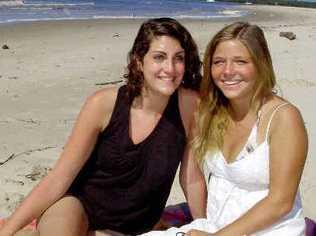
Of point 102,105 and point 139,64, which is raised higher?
point 139,64

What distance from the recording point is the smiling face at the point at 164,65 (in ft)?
9.61

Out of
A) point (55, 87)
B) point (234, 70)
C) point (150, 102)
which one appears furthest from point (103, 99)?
point (55, 87)

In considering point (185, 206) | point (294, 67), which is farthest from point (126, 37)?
point (185, 206)

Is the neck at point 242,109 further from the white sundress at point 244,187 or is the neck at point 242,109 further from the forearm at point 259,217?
the forearm at point 259,217

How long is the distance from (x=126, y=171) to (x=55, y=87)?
5.64 metres

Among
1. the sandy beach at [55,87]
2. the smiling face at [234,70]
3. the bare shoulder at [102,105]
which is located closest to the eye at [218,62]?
the smiling face at [234,70]

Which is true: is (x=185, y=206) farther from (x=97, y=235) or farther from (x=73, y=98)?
(x=73, y=98)

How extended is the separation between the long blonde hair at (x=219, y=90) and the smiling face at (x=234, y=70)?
0.02m

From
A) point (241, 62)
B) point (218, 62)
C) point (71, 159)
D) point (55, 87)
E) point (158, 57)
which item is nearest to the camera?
point (241, 62)

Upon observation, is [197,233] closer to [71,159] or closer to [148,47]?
[71,159]

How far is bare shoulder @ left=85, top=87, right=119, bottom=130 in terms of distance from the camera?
9.79 feet

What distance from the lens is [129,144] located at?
304 centimetres

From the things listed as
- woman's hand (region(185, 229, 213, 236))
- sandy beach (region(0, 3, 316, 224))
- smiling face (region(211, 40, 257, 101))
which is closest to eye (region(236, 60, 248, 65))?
smiling face (region(211, 40, 257, 101))

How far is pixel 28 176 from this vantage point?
15.8ft
